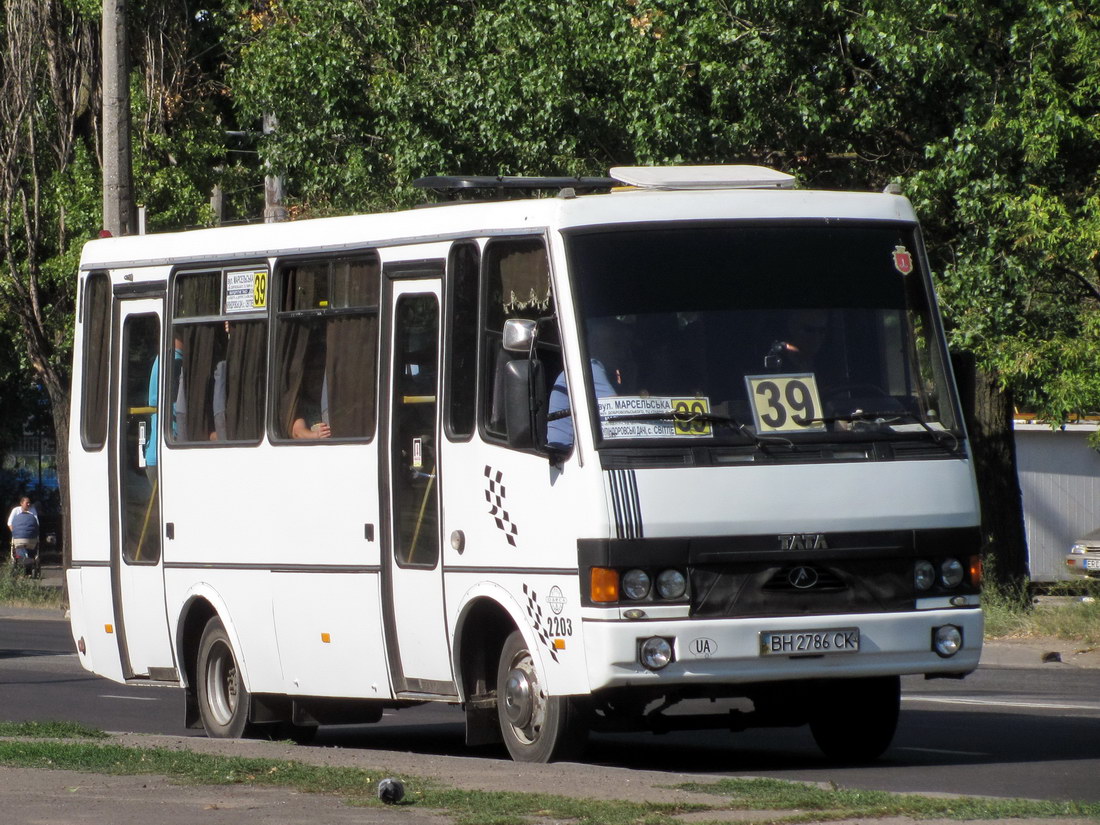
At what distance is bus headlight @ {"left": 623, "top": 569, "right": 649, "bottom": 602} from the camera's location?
9266 mm

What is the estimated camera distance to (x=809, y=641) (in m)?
9.46

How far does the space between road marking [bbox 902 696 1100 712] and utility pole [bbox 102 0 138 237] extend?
9474 mm

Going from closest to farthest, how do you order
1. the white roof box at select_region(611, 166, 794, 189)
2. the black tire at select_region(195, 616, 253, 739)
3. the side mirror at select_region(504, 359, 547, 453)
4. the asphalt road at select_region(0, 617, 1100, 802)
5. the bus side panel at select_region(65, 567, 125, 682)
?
1. the side mirror at select_region(504, 359, 547, 453)
2. the asphalt road at select_region(0, 617, 1100, 802)
3. the white roof box at select_region(611, 166, 794, 189)
4. the black tire at select_region(195, 616, 253, 739)
5. the bus side panel at select_region(65, 567, 125, 682)

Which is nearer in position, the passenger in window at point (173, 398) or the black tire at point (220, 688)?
the black tire at point (220, 688)

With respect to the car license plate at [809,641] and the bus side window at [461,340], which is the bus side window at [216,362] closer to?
the bus side window at [461,340]

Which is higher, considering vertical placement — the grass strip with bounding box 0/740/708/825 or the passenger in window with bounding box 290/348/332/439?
the passenger in window with bounding box 290/348/332/439

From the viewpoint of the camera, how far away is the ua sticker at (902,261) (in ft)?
33.5

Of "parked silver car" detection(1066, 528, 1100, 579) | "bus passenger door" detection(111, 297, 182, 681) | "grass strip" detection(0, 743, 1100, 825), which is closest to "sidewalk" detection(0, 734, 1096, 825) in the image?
"grass strip" detection(0, 743, 1100, 825)

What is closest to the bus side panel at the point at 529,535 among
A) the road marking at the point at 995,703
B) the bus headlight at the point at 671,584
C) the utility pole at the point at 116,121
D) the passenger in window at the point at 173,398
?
the bus headlight at the point at 671,584

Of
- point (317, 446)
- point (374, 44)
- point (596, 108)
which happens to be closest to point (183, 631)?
point (317, 446)

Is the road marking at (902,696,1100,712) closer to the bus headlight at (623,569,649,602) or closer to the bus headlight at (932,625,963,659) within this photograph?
the bus headlight at (932,625,963,659)

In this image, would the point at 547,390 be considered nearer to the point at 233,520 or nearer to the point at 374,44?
the point at 233,520

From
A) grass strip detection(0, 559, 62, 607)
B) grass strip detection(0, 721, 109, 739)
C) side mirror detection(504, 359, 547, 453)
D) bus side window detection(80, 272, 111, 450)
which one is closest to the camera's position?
side mirror detection(504, 359, 547, 453)

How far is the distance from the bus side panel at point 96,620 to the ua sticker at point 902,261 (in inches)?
226
